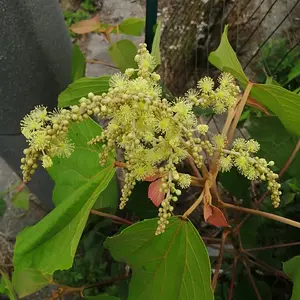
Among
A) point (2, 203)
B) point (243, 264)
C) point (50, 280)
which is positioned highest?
point (243, 264)

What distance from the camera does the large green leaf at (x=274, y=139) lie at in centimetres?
85

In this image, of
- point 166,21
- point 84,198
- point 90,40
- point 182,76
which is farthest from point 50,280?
point 90,40

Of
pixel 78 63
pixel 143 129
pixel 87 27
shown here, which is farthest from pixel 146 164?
pixel 87 27

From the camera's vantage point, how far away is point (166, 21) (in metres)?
1.88

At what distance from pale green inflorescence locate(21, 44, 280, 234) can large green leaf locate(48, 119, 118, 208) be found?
15 centimetres

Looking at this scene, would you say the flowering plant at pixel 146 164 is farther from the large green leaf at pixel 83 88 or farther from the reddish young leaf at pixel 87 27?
the reddish young leaf at pixel 87 27

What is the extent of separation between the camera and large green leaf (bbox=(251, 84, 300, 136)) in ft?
2.09

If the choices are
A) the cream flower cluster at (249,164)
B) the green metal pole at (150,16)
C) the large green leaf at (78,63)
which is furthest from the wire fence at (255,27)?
the cream flower cluster at (249,164)

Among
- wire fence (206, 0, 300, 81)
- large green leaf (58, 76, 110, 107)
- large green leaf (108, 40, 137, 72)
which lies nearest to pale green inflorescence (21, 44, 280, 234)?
large green leaf (58, 76, 110, 107)

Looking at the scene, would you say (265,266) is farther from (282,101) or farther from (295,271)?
(282,101)

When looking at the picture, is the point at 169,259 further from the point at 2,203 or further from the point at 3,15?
the point at 2,203

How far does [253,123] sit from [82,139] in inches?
12.1

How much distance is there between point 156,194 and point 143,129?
0.13m

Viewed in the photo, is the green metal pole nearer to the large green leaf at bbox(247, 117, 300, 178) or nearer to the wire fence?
the large green leaf at bbox(247, 117, 300, 178)
